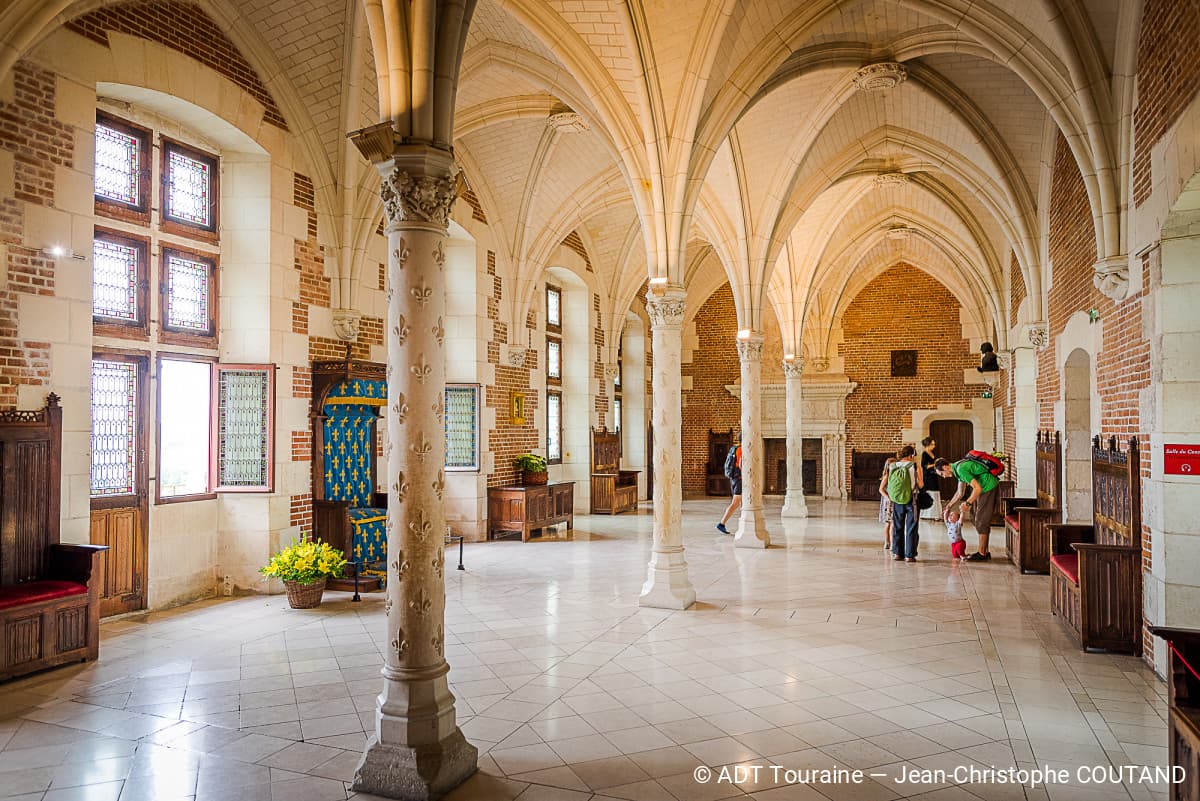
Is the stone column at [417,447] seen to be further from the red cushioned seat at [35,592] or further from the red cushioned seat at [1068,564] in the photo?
the red cushioned seat at [1068,564]

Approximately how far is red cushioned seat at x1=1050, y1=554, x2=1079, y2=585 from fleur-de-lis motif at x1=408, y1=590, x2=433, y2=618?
5.06m

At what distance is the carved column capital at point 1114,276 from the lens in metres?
5.80

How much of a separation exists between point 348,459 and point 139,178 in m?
3.52

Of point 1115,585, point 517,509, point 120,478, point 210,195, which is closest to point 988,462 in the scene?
point 1115,585

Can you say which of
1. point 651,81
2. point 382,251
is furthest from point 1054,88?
point 382,251

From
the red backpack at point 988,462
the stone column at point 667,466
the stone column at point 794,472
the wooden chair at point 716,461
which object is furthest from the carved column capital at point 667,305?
the wooden chair at point 716,461

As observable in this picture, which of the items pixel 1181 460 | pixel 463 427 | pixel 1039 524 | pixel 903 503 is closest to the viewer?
pixel 1181 460

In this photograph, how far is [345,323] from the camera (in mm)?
8930

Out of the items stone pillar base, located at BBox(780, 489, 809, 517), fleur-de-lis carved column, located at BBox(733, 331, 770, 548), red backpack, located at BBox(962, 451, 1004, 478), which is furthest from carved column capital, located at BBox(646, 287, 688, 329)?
stone pillar base, located at BBox(780, 489, 809, 517)

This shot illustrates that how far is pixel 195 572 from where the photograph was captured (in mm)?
7711

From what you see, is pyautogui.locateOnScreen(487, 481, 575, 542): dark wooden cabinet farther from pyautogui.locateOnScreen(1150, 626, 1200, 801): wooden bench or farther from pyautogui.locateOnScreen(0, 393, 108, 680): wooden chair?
pyautogui.locateOnScreen(1150, 626, 1200, 801): wooden bench

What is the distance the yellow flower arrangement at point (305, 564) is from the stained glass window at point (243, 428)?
39.5 inches

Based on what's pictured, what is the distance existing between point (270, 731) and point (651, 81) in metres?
5.98

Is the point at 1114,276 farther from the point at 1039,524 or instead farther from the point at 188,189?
the point at 188,189
